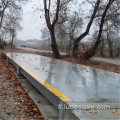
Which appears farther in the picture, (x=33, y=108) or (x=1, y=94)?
(x=1, y=94)

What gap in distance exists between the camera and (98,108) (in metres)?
2.73

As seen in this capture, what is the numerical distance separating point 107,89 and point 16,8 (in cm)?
2626

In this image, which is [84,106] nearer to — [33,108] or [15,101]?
[33,108]

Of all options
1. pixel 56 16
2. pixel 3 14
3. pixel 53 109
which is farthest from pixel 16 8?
pixel 53 109

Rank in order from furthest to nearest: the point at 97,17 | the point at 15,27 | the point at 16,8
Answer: the point at 15,27 < the point at 16,8 < the point at 97,17

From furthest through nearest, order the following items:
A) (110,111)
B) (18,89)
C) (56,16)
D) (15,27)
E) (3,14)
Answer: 1. (15,27)
2. (3,14)
3. (56,16)
4. (18,89)
5. (110,111)

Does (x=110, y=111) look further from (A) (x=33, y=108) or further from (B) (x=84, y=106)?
(A) (x=33, y=108)

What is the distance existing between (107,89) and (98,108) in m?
1.27

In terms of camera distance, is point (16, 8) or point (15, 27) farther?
point (15, 27)

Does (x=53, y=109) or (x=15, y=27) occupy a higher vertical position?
(x=15, y=27)

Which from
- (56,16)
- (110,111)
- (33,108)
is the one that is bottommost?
(33,108)

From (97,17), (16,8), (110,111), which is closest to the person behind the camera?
(110,111)

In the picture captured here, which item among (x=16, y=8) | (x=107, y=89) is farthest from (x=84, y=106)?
(x=16, y=8)

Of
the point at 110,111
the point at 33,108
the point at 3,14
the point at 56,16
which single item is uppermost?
the point at 3,14
